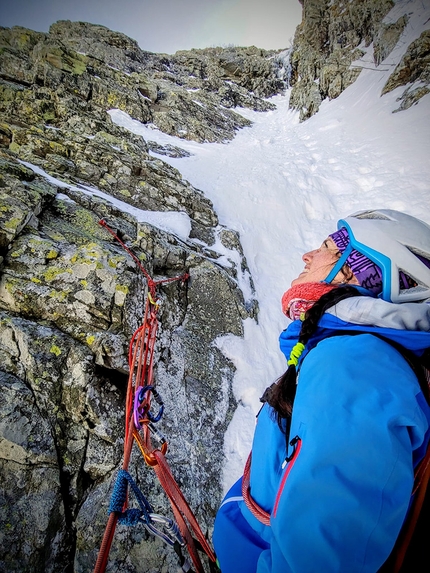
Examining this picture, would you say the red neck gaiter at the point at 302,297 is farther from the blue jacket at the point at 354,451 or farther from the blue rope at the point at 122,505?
the blue rope at the point at 122,505

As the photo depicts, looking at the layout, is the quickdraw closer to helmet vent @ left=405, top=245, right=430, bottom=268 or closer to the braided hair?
the braided hair

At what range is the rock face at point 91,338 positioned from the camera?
2.41 m

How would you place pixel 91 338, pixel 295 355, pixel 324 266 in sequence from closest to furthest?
pixel 295 355, pixel 324 266, pixel 91 338

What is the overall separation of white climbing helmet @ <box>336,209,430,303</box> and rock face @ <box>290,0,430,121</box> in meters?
16.0

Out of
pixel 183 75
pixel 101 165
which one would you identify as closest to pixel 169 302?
pixel 101 165

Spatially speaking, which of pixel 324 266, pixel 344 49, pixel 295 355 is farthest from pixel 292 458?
pixel 344 49

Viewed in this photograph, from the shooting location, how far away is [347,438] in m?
0.88

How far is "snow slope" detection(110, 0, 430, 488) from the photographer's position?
485 centimetres

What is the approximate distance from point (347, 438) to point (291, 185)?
10.5m

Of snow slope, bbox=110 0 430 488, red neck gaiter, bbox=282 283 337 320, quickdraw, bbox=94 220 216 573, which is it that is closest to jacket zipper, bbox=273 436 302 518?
red neck gaiter, bbox=282 283 337 320

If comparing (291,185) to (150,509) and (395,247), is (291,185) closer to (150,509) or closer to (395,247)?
(395,247)

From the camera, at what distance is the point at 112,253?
4.12 m

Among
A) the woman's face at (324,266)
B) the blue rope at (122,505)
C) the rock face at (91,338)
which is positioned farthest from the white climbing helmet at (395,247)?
the rock face at (91,338)

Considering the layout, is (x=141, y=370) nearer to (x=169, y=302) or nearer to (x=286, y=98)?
(x=169, y=302)
